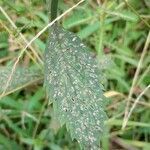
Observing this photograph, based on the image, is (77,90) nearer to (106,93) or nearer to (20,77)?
(20,77)

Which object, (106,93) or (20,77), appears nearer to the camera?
(20,77)

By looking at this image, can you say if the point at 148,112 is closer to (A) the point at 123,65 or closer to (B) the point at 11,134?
(A) the point at 123,65

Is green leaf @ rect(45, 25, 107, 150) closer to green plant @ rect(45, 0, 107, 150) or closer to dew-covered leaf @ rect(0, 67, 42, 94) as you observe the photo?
green plant @ rect(45, 0, 107, 150)

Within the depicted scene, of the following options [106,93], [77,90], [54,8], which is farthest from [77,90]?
[106,93]

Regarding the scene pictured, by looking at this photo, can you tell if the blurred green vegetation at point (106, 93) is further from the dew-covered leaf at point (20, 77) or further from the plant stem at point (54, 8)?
the plant stem at point (54, 8)

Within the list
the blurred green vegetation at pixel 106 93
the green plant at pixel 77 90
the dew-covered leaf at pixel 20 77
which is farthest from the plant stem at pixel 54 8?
the blurred green vegetation at pixel 106 93

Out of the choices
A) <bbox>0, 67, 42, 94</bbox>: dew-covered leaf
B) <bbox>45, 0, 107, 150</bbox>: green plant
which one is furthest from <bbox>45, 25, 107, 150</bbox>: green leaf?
<bbox>0, 67, 42, 94</bbox>: dew-covered leaf
